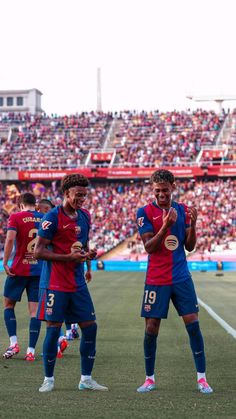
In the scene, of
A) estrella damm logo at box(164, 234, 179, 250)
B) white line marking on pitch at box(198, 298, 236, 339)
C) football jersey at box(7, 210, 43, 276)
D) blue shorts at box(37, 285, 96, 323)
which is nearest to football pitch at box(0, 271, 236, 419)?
white line marking on pitch at box(198, 298, 236, 339)

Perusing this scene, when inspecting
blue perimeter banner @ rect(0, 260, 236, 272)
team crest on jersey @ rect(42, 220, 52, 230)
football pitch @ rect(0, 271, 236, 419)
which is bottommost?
blue perimeter banner @ rect(0, 260, 236, 272)

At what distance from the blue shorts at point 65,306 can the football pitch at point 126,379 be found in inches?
26.9

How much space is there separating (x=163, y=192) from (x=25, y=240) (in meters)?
3.29

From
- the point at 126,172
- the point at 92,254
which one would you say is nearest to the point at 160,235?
the point at 92,254

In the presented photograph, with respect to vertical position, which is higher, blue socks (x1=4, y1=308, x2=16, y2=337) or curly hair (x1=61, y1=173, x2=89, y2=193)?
curly hair (x1=61, y1=173, x2=89, y2=193)

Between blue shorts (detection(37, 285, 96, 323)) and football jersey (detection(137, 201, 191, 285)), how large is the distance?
65 cm

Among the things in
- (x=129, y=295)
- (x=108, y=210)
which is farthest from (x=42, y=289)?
(x=108, y=210)

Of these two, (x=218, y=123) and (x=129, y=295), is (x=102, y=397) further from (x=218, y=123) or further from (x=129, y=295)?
(x=218, y=123)

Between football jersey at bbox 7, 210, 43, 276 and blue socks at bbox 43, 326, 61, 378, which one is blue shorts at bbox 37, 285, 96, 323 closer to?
blue socks at bbox 43, 326, 61, 378

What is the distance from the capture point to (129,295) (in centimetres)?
2550

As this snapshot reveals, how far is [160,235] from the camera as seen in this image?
8023 mm

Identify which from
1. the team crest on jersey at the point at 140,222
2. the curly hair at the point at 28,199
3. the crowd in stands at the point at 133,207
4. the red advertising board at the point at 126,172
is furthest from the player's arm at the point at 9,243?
the red advertising board at the point at 126,172

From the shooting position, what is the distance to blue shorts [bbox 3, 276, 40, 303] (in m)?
11.1

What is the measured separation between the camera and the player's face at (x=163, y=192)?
8.15m
